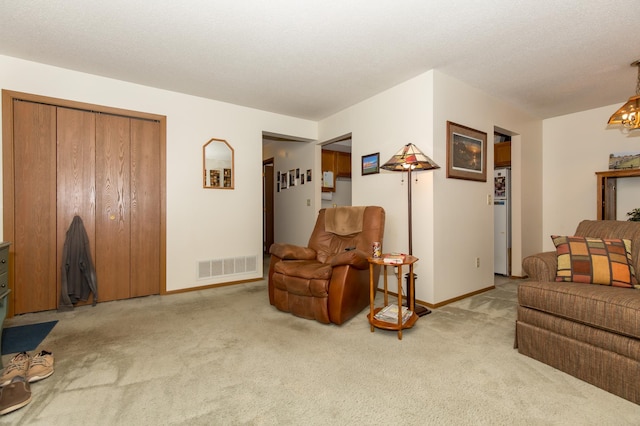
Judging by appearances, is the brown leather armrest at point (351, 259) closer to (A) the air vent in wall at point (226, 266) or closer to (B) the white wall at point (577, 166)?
(A) the air vent in wall at point (226, 266)

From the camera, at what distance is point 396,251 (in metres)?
3.42

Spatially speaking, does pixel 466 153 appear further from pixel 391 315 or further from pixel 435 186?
pixel 391 315

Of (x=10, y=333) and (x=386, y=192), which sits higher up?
(x=386, y=192)

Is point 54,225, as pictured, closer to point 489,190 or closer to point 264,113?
point 264,113

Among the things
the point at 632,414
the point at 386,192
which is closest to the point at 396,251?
the point at 386,192

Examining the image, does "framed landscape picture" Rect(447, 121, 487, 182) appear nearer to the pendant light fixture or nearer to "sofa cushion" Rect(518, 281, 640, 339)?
the pendant light fixture

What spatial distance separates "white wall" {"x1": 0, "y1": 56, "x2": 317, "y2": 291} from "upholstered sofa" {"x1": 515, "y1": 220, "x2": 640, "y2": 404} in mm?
3243

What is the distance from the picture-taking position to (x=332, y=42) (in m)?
2.47

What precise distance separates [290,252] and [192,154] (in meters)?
1.87

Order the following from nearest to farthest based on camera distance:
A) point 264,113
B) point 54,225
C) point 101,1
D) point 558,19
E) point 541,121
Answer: point 101,1 < point 558,19 < point 54,225 < point 264,113 < point 541,121

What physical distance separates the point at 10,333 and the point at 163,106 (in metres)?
2.59

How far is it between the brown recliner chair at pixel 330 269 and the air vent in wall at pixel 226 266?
1.21m

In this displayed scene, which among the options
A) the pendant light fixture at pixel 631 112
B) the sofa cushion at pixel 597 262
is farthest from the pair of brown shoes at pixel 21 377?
the pendant light fixture at pixel 631 112

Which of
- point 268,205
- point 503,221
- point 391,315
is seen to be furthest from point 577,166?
point 268,205
